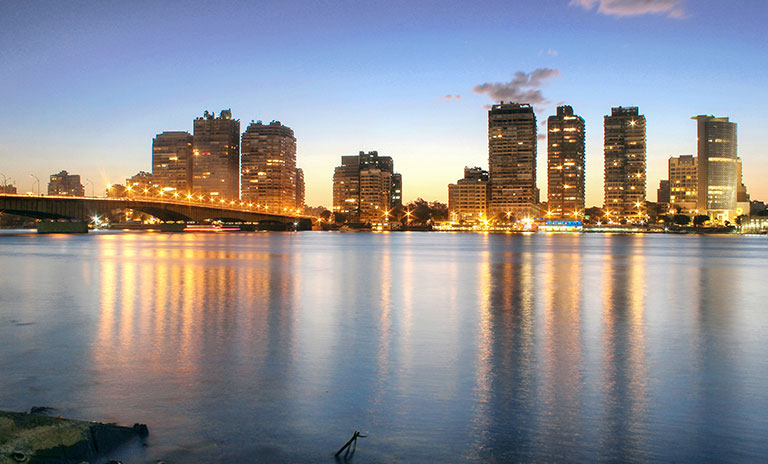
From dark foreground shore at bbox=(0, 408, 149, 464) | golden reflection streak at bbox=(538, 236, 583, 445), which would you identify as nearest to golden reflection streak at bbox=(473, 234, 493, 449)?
golden reflection streak at bbox=(538, 236, 583, 445)

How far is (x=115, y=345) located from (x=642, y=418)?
40.4ft

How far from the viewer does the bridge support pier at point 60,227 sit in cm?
14962

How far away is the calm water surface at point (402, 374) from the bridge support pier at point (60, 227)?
143 meters

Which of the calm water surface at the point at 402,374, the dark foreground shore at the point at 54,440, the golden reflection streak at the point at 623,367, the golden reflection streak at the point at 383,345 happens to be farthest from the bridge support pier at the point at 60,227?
the dark foreground shore at the point at 54,440

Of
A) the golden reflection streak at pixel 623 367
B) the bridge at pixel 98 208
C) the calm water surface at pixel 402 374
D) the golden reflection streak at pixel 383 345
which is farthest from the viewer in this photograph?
the bridge at pixel 98 208

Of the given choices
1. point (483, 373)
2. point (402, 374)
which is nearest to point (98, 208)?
point (402, 374)

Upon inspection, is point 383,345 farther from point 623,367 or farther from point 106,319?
point 106,319

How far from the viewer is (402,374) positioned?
12070mm

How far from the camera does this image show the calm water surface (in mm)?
8328

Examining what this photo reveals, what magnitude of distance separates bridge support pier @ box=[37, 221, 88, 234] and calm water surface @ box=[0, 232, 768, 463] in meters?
143

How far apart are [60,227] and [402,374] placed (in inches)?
6386

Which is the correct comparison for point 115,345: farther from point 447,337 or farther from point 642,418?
point 642,418

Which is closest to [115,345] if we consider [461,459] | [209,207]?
[461,459]

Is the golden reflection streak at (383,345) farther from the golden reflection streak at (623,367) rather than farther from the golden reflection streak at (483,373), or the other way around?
the golden reflection streak at (623,367)
